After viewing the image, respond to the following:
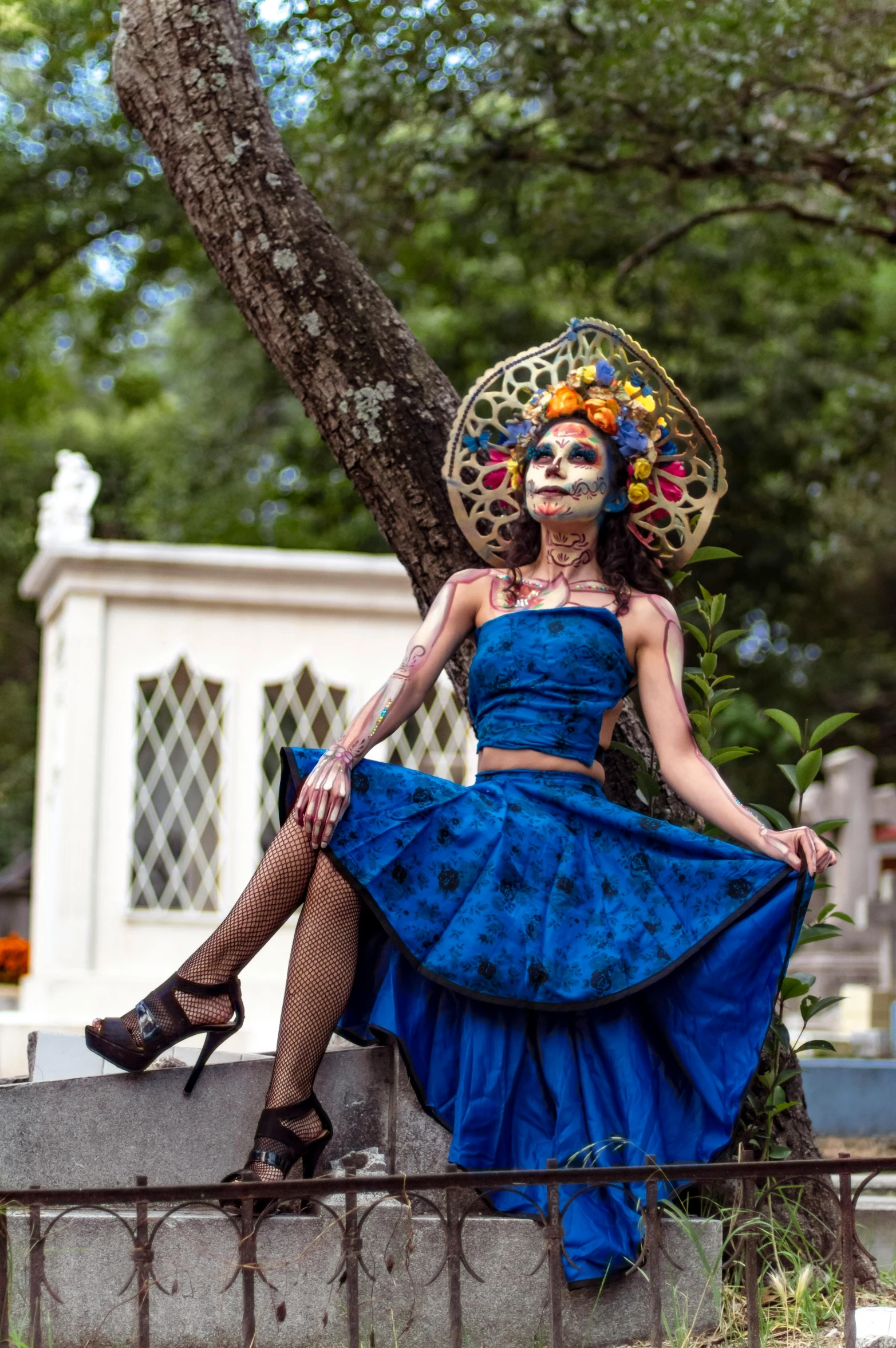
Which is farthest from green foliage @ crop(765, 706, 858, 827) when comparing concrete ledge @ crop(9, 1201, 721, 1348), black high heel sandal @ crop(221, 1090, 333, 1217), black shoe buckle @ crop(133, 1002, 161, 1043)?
black shoe buckle @ crop(133, 1002, 161, 1043)

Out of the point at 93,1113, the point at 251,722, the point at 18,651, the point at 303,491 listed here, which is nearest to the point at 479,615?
the point at 93,1113

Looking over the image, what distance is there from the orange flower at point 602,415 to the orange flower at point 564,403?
24 mm

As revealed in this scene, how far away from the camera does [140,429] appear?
1905 cm

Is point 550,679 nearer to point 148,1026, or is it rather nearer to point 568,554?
point 568,554

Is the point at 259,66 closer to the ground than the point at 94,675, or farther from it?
farther from it

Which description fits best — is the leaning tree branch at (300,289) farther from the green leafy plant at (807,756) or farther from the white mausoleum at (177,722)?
A: the white mausoleum at (177,722)

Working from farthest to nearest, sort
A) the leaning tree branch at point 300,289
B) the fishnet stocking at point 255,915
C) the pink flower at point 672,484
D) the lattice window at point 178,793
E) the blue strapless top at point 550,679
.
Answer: the lattice window at point 178,793
the leaning tree branch at point 300,289
the pink flower at point 672,484
the blue strapless top at point 550,679
the fishnet stocking at point 255,915

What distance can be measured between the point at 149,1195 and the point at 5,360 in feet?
40.9

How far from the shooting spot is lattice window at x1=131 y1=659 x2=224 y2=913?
902 cm

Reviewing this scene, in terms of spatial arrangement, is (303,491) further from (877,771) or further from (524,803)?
(524,803)

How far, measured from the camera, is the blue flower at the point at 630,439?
399 cm

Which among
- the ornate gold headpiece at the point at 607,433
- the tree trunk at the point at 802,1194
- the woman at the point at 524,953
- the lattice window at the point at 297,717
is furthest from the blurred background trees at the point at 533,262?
the tree trunk at the point at 802,1194

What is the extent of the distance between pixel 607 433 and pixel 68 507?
5813 mm

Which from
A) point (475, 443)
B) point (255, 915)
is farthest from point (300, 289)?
point (255, 915)
